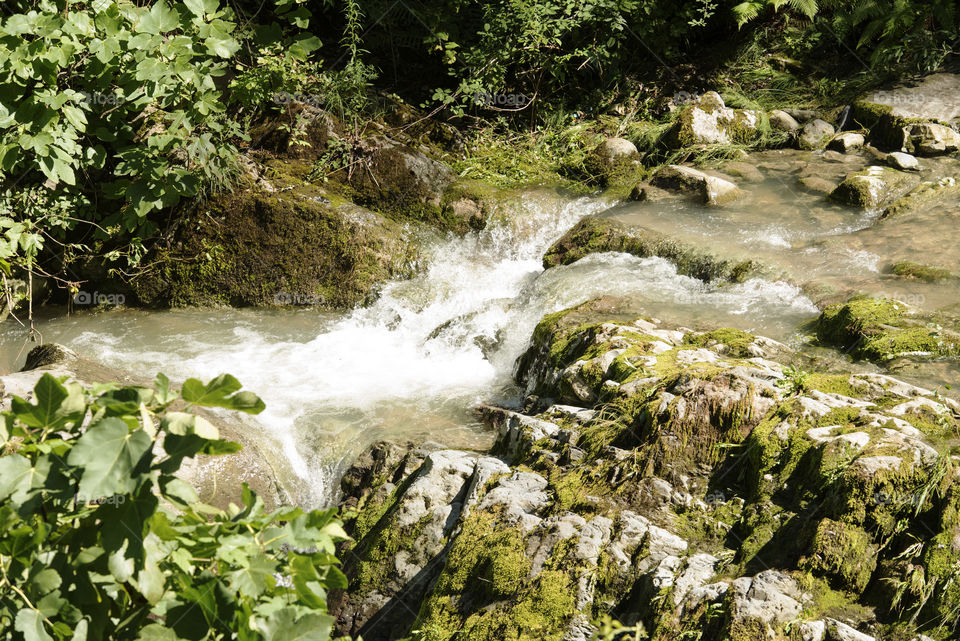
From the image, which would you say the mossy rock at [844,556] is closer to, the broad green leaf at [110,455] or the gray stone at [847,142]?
the broad green leaf at [110,455]

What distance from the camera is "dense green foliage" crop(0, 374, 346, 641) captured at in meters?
1.23

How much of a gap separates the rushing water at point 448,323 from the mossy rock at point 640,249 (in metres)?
0.12

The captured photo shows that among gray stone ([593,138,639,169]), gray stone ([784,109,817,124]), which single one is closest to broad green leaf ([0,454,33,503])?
gray stone ([593,138,639,169])

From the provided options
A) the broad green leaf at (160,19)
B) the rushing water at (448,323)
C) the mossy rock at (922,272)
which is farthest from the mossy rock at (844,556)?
the broad green leaf at (160,19)

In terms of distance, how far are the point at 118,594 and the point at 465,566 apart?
1.64m

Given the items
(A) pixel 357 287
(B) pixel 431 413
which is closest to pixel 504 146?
(A) pixel 357 287

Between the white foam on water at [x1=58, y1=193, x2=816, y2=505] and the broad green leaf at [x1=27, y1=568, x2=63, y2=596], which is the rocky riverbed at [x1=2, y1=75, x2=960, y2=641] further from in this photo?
the broad green leaf at [x1=27, y1=568, x2=63, y2=596]

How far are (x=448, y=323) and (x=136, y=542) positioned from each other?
520 cm

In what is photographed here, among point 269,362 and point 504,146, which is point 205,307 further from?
point 504,146

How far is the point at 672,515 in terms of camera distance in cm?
287

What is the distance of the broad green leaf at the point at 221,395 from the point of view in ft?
4.19

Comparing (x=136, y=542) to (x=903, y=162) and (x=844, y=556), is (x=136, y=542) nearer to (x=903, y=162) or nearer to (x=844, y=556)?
(x=844, y=556)

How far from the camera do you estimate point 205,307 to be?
704 centimetres

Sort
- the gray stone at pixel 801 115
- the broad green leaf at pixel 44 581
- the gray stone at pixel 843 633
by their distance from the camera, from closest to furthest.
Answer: the broad green leaf at pixel 44 581 → the gray stone at pixel 843 633 → the gray stone at pixel 801 115
